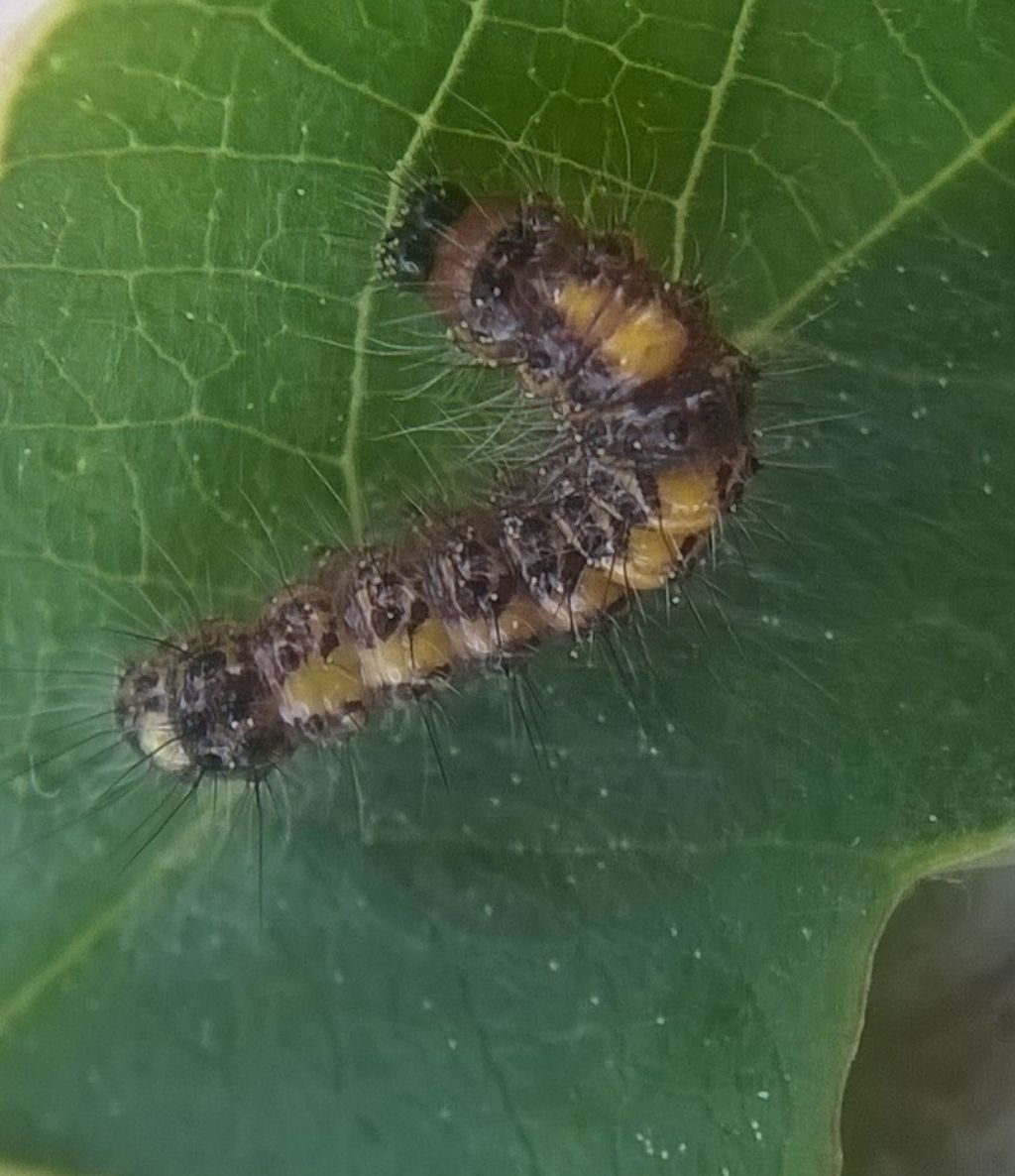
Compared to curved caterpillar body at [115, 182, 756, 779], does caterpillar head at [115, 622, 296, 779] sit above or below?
below

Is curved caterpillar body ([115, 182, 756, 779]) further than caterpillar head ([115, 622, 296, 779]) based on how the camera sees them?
No

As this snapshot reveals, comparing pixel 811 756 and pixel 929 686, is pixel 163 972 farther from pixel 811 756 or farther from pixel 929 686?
pixel 929 686

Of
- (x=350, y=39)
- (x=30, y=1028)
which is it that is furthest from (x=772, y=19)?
(x=30, y=1028)

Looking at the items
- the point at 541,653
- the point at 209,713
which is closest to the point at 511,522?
the point at 541,653

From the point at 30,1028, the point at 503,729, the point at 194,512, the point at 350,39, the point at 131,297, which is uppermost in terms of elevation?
the point at 350,39

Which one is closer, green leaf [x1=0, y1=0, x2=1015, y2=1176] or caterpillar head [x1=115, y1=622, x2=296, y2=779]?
green leaf [x1=0, y1=0, x2=1015, y2=1176]
